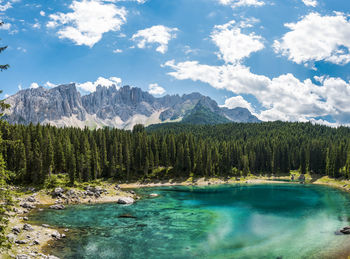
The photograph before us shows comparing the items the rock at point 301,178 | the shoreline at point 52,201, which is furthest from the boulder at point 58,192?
the rock at point 301,178

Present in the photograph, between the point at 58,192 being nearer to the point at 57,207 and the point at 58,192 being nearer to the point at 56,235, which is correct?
the point at 57,207

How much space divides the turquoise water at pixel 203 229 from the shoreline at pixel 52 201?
111 inches

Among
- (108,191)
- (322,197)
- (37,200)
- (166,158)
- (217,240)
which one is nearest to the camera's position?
(217,240)

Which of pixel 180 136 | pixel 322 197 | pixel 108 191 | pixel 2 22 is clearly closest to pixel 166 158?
pixel 180 136

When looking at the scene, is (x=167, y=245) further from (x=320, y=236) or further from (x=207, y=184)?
(x=207, y=184)

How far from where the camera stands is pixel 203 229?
170 ft

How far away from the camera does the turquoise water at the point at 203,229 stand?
39031 mm

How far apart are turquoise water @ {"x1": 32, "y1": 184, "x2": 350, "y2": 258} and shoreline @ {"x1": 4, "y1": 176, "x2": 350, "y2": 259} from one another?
2.82 metres

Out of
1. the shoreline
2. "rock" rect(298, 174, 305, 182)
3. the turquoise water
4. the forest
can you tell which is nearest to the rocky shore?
the shoreline

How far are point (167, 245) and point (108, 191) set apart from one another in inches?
1874

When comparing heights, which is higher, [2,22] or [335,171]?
[2,22]

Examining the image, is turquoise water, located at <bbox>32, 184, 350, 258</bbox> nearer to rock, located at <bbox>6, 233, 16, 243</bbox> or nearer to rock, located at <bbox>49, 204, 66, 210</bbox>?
rock, located at <bbox>49, 204, 66, 210</bbox>

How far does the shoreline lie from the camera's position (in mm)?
36688

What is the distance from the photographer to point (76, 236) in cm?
4456
